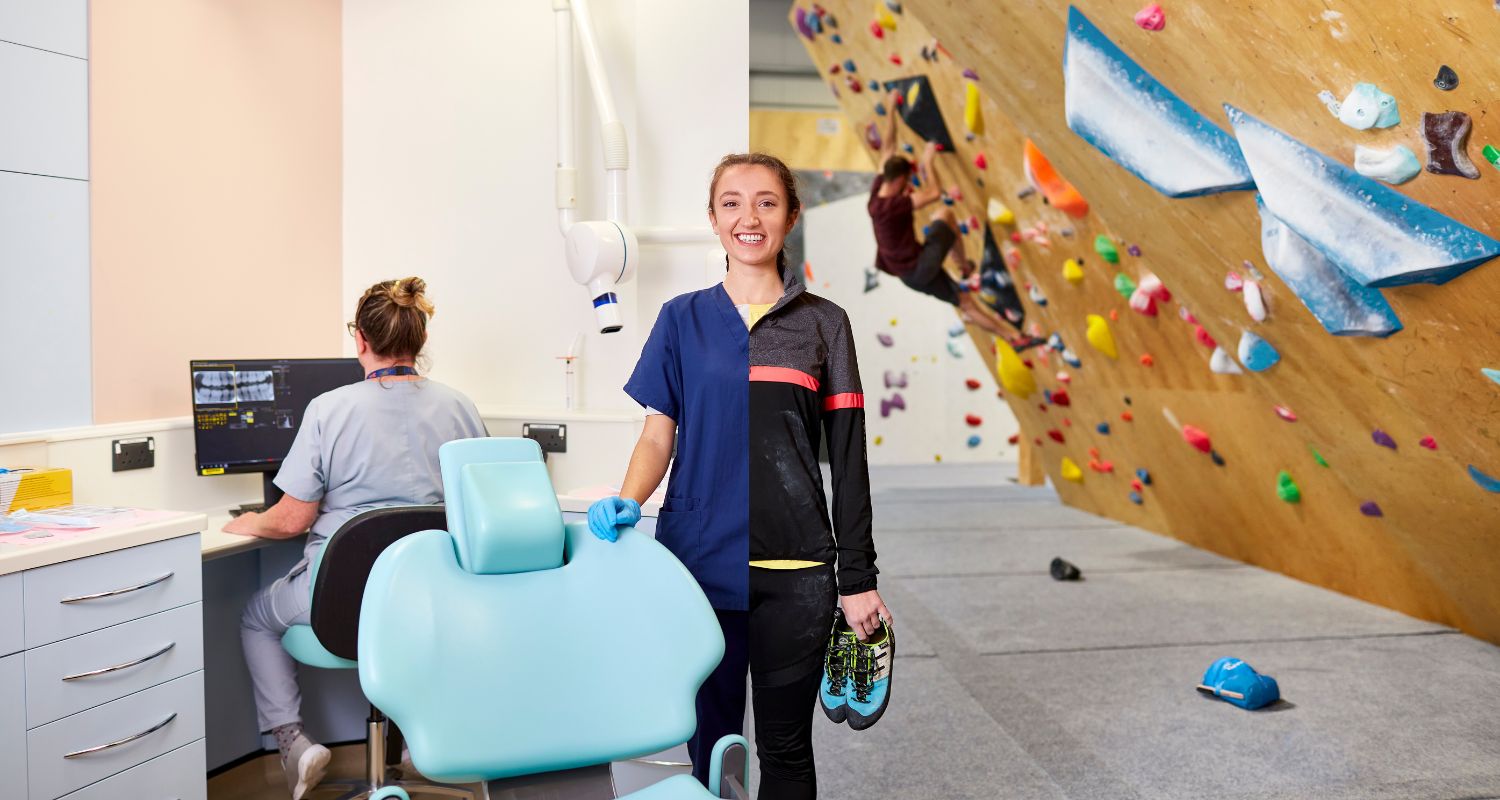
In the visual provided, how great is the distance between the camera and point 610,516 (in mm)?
1553

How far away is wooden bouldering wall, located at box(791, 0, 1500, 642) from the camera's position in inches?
92.0

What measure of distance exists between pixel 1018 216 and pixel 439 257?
274cm

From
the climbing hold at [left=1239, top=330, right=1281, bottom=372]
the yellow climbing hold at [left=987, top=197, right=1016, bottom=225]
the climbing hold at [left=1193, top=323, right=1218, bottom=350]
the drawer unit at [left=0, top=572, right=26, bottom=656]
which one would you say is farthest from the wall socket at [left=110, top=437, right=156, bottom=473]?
the yellow climbing hold at [left=987, top=197, right=1016, bottom=225]

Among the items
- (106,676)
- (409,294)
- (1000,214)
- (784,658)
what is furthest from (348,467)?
(1000,214)

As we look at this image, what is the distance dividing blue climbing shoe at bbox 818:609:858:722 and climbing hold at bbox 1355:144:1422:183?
1548mm

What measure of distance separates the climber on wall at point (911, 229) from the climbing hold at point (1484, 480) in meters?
2.94

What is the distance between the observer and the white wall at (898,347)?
9.29 m

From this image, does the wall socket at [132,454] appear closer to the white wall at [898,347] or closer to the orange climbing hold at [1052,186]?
the orange climbing hold at [1052,186]

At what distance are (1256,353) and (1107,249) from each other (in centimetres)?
96

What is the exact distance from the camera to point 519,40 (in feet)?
10.4

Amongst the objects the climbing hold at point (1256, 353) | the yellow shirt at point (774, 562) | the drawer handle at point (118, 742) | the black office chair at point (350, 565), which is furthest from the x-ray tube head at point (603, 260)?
the climbing hold at point (1256, 353)

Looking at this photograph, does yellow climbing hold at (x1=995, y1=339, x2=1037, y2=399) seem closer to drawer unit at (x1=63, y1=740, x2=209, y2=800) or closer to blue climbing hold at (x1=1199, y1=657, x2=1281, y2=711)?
blue climbing hold at (x1=1199, y1=657, x2=1281, y2=711)

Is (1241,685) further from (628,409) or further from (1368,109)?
(628,409)

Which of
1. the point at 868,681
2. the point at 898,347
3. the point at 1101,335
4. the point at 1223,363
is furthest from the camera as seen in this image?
the point at 898,347
